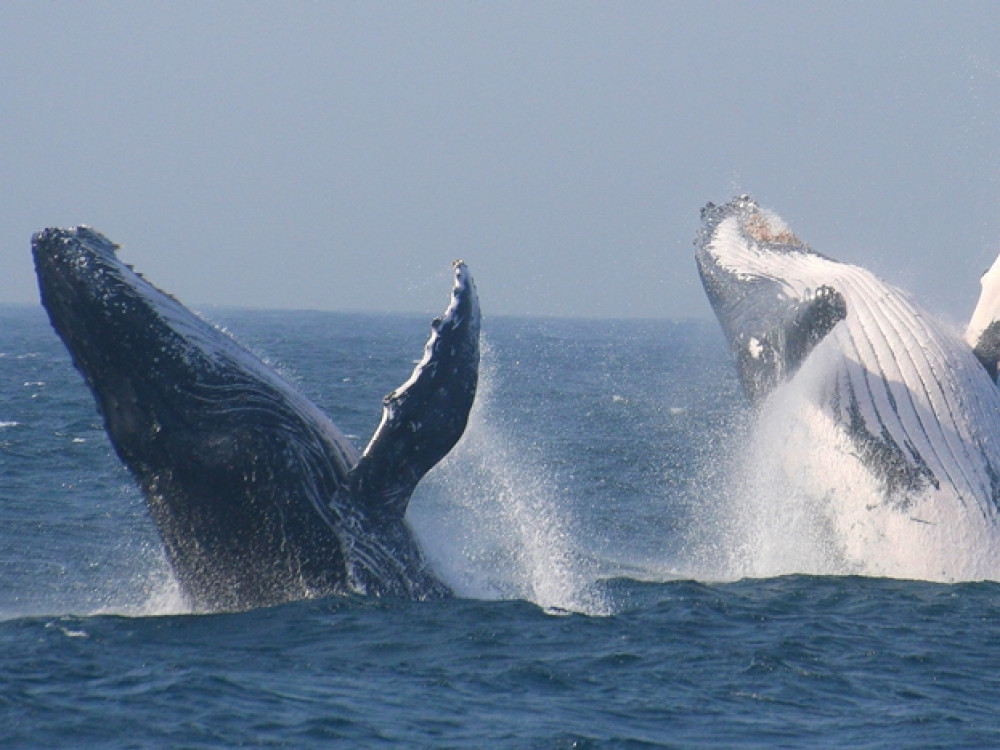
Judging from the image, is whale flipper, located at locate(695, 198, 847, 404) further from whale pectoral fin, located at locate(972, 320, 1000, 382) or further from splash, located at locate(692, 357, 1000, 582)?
whale pectoral fin, located at locate(972, 320, 1000, 382)

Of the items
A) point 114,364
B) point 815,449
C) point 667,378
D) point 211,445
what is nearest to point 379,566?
point 211,445

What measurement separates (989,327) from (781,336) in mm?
1732

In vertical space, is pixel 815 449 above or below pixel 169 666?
above

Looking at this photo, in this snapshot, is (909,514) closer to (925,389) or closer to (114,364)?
(925,389)

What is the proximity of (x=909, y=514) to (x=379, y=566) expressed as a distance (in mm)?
4767

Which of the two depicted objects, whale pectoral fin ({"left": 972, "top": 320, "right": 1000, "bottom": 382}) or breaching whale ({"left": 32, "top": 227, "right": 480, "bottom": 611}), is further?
whale pectoral fin ({"left": 972, "top": 320, "right": 1000, "bottom": 382})

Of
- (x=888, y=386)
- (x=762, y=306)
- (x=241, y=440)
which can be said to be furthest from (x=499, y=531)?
(x=241, y=440)

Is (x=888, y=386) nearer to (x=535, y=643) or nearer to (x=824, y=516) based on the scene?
(x=824, y=516)

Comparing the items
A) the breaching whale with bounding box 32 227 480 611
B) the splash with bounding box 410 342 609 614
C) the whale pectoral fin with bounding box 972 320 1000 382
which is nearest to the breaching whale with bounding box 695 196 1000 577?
the whale pectoral fin with bounding box 972 320 1000 382

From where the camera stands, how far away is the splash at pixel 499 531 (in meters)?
10.6

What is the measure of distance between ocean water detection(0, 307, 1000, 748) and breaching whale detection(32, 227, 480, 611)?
0.98 feet

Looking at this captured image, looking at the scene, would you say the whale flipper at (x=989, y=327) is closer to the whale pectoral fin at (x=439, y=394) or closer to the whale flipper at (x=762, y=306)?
the whale flipper at (x=762, y=306)

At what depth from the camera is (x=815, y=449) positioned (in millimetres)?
12352

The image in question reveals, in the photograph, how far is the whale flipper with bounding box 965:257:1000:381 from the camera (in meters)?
11.9
